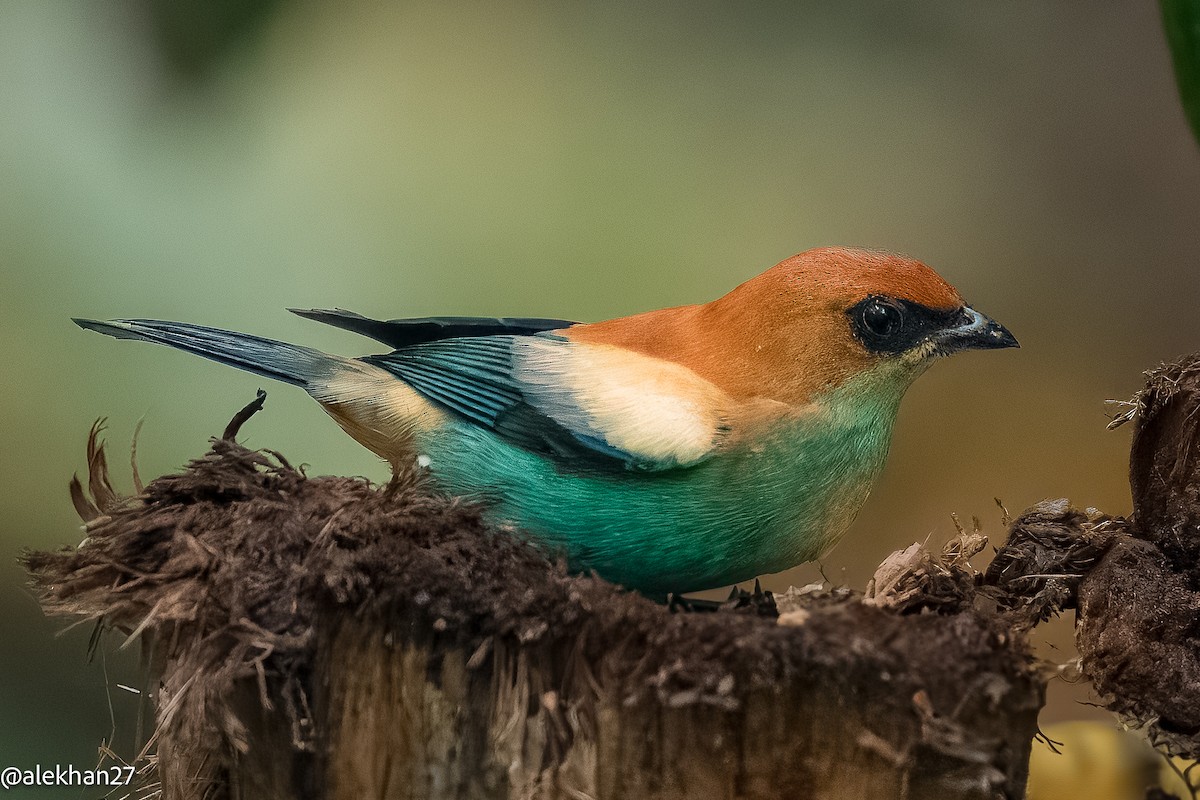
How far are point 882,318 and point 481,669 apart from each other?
0.93 meters

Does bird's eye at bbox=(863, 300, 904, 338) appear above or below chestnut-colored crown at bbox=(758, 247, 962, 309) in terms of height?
below

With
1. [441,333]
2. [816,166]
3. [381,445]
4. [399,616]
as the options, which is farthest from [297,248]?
[399,616]

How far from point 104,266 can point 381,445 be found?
4.94ft

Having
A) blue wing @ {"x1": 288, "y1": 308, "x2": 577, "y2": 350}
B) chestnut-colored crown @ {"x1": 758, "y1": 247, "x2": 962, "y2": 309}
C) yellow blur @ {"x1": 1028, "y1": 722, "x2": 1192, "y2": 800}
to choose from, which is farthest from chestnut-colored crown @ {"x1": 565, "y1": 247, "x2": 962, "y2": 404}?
yellow blur @ {"x1": 1028, "y1": 722, "x2": 1192, "y2": 800}

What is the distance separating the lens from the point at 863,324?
1.85m

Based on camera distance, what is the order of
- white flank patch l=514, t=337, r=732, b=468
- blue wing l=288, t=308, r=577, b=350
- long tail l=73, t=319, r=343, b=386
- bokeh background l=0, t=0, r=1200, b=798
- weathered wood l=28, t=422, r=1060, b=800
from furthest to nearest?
bokeh background l=0, t=0, r=1200, b=798
blue wing l=288, t=308, r=577, b=350
long tail l=73, t=319, r=343, b=386
white flank patch l=514, t=337, r=732, b=468
weathered wood l=28, t=422, r=1060, b=800

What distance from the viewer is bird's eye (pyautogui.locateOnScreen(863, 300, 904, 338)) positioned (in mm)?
1840

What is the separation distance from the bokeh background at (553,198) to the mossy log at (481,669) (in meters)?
1.41

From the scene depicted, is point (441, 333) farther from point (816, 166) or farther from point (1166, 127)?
point (1166, 127)

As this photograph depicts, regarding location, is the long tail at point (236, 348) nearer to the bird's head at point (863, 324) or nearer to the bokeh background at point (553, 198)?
the bird's head at point (863, 324)

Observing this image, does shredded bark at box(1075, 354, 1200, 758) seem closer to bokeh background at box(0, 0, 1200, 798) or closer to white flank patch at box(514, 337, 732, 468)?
white flank patch at box(514, 337, 732, 468)

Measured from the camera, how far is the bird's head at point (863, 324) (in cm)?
184

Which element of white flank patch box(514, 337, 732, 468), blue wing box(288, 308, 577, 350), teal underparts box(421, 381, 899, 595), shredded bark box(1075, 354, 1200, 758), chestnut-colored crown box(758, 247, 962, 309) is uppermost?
blue wing box(288, 308, 577, 350)

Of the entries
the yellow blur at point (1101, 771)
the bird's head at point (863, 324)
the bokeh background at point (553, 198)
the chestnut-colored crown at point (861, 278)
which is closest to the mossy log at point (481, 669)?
the bird's head at point (863, 324)
